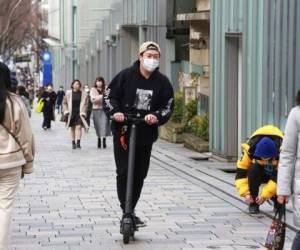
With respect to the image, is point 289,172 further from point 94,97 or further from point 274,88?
point 94,97

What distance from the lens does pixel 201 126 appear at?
2144 centimetres

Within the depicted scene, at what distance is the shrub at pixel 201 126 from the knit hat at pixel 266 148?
10.6m

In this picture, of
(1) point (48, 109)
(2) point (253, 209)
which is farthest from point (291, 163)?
(1) point (48, 109)

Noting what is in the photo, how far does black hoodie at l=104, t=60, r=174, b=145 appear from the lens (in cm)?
912

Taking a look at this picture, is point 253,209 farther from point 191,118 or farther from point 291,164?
point 191,118

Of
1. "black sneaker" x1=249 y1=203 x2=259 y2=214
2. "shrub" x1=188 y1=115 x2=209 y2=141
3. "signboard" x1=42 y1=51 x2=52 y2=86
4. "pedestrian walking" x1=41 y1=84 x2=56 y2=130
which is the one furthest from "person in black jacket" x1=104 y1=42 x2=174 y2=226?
"signboard" x1=42 y1=51 x2=52 y2=86

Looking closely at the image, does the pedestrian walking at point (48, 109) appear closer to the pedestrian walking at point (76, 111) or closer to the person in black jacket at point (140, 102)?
the pedestrian walking at point (76, 111)

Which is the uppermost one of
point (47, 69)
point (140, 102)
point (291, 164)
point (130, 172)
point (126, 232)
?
point (140, 102)

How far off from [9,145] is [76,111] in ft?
50.7

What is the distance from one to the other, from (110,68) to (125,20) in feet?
19.0

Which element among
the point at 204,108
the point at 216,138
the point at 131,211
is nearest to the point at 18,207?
the point at 131,211

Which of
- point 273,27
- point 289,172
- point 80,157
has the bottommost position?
point 80,157

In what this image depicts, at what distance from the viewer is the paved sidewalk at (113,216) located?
30.0ft

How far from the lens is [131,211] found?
9.09 metres
